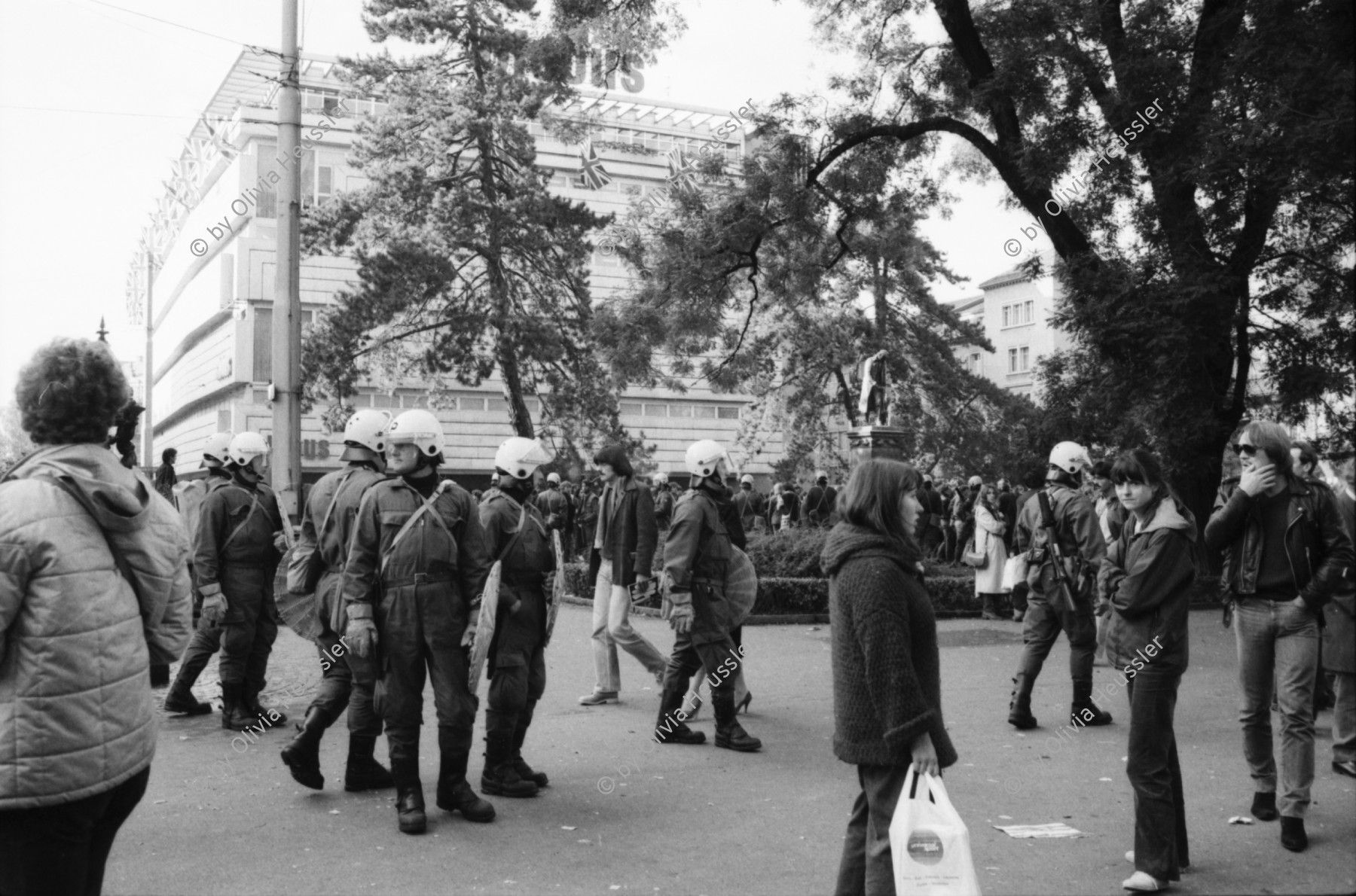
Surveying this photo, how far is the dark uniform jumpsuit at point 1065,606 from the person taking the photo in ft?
26.4

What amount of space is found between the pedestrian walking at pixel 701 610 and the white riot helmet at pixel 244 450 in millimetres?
2946

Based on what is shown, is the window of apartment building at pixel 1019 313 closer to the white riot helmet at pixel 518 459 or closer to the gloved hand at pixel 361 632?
the white riot helmet at pixel 518 459

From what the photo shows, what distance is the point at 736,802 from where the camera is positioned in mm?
6047

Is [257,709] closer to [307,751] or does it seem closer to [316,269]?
[307,751]

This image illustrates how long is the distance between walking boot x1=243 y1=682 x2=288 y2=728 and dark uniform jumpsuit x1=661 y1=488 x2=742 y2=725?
2.57 m


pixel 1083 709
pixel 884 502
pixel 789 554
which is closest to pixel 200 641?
pixel 884 502

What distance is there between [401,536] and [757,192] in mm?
13432

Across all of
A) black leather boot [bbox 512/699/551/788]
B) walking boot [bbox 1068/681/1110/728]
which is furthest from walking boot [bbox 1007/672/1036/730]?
black leather boot [bbox 512/699/551/788]

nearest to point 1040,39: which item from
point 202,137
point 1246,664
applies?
point 1246,664

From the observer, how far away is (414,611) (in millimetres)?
5488

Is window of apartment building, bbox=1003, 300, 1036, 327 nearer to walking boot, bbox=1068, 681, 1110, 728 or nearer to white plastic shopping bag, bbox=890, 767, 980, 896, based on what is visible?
walking boot, bbox=1068, 681, 1110, 728

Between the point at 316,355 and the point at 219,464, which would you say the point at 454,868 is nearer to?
the point at 219,464

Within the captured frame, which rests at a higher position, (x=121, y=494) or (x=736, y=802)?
(x=121, y=494)

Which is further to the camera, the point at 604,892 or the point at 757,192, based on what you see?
the point at 757,192
